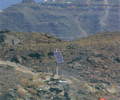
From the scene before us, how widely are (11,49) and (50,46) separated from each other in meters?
2.06

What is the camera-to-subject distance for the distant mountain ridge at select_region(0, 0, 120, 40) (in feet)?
293

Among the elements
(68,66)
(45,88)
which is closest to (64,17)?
(68,66)

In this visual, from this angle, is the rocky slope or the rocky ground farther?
the rocky slope

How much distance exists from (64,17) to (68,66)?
8012 centimetres

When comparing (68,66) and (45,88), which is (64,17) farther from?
(45,88)

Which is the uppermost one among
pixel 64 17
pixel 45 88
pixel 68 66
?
pixel 45 88

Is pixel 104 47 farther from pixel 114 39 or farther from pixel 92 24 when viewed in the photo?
pixel 92 24

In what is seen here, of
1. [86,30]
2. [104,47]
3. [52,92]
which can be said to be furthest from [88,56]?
[86,30]

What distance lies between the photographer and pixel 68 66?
16.9 meters

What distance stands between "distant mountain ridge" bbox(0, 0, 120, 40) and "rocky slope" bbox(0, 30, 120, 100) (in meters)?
64.6

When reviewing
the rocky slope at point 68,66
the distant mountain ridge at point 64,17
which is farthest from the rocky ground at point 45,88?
the distant mountain ridge at point 64,17

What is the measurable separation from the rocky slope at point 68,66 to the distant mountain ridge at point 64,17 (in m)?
64.6

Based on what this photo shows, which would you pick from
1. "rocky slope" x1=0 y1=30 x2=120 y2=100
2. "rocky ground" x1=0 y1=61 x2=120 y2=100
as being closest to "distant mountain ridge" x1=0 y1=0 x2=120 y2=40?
"rocky slope" x1=0 y1=30 x2=120 y2=100

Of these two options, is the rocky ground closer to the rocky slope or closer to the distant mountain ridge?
the rocky slope
